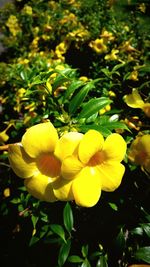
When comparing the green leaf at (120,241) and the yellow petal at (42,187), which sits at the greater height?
the yellow petal at (42,187)

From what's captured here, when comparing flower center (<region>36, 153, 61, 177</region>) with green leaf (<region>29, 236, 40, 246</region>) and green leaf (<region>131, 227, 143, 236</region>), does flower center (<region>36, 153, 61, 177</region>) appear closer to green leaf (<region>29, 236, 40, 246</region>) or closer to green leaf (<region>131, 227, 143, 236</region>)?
green leaf (<region>131, 227, 143, 236</region>)

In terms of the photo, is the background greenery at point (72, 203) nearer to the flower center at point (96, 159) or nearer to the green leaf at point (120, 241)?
the green leaf at point (120, 241)

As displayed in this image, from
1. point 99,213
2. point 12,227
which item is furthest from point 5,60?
point 99,213

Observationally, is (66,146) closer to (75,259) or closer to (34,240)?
(75,259)

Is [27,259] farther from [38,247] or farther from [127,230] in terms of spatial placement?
→ [127,230]

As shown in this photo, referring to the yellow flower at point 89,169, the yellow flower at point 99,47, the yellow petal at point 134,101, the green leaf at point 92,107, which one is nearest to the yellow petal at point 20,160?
the yellow flower at point 89,169

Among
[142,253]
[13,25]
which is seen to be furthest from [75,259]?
[13,25]

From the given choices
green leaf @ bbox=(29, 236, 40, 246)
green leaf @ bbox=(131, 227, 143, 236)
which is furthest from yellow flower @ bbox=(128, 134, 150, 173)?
green leaf @ bbox=(29, 236, 40, 246)

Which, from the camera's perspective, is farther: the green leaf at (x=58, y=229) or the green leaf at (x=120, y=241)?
the green leaf at (x=58, y=229)
